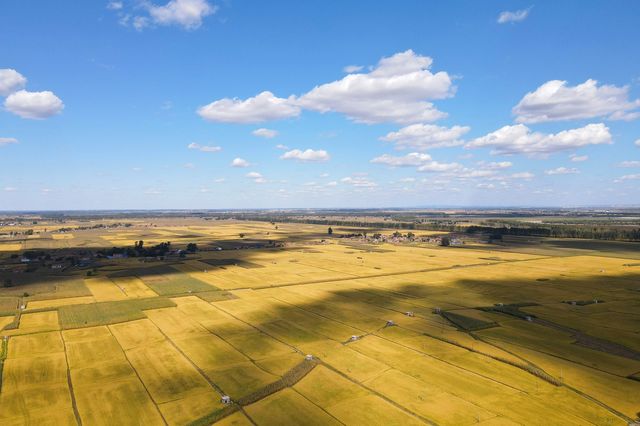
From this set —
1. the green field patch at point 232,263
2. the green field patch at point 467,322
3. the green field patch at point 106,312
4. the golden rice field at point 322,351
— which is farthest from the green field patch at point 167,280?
the green field patch at point 467,322

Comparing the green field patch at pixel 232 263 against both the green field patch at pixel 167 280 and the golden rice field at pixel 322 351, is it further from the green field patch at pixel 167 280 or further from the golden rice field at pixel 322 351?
the golden rice field at pixel 322 351

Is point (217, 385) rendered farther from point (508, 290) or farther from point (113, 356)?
point (508, 290)

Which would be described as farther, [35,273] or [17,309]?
[35,273]

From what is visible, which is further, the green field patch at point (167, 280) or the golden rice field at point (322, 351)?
the green field patch at point (167, 280)

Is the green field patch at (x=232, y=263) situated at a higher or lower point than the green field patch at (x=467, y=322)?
higher

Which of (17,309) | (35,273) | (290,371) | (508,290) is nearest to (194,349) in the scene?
(290,371)

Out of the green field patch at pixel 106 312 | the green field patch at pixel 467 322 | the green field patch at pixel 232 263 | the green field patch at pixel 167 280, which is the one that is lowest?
the green field patch at pixel 106 312
